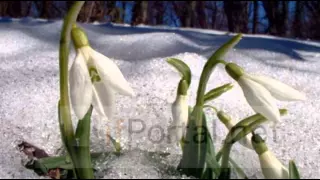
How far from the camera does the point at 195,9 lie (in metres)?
6.85

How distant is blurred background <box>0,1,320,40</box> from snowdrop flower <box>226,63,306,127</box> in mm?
3778

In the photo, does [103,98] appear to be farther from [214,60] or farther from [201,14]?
[201,14]

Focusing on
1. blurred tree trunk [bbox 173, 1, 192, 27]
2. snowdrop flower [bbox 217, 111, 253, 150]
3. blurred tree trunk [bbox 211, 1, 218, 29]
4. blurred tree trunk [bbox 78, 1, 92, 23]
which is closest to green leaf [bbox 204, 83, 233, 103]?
snowdrop flower [bbox 217, 111, 253, 150]

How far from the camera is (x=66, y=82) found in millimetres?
574

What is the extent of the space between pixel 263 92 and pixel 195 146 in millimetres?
108

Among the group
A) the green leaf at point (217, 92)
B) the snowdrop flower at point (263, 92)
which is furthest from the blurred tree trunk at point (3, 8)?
the snowdrop flower at point (263, 92)

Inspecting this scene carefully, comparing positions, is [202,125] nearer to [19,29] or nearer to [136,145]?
[136,145]

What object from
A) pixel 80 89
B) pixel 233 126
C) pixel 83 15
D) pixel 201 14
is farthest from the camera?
pixel 201 14

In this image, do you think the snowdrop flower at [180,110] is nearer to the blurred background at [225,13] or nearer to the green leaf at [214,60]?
the green leaf at [214,60]

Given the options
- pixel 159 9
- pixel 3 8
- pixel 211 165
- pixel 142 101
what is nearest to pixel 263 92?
pixel 211 165

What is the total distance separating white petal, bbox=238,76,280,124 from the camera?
0.56 meters

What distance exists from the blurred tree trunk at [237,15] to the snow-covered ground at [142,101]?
12.9 ft

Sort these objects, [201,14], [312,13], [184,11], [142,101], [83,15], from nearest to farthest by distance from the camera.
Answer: [142,101], [83,15], [312,13], [184,11], [201,14]

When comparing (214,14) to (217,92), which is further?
(214,14)
